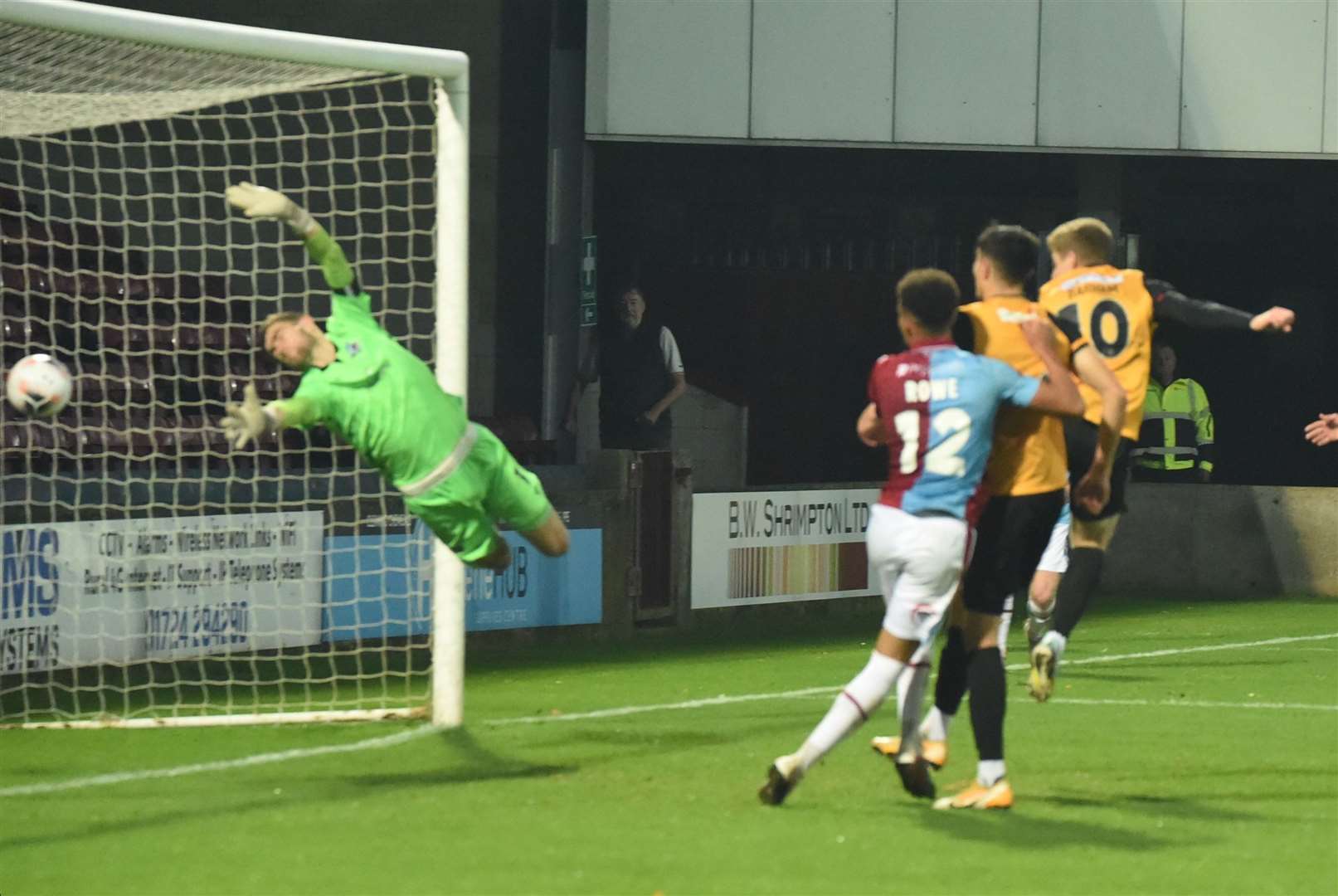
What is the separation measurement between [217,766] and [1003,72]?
541 inches

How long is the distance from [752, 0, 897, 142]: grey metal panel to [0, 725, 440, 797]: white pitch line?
11.9 m

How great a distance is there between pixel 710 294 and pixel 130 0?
245 inches

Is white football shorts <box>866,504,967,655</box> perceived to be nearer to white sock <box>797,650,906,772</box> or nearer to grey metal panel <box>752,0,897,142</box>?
white sock <box>797,650,906,772</box>

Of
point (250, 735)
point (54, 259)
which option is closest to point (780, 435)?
point (54, 259)

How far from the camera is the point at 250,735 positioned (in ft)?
28.2

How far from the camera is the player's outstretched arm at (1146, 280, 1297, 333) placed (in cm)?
723

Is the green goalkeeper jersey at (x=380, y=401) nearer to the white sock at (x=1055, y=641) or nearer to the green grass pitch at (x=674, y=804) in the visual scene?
the green grass pitch at (x=674, y=804)

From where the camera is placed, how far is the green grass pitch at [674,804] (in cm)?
566

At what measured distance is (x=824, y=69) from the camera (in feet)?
64.3

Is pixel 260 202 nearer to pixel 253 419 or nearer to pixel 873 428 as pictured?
pixel 253 419

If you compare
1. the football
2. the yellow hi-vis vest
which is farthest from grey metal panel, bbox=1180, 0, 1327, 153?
the football

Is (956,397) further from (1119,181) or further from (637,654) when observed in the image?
(1119,181)

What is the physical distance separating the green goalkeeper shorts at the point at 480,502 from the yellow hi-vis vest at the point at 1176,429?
10200 mm

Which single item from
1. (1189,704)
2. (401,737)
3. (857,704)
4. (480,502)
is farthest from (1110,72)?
(857,704)
